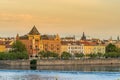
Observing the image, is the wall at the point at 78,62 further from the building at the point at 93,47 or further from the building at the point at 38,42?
the building at the point at 93,47

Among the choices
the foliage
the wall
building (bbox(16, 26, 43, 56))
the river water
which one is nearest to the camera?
the river water

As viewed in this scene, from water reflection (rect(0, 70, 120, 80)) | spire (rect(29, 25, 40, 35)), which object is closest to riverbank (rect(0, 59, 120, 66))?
spire (rect(29, 25, 40, 35))

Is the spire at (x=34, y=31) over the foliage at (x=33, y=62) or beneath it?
over

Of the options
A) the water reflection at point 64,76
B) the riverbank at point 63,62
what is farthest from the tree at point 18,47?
the water reflection at point 64,76

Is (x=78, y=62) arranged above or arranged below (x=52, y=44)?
below

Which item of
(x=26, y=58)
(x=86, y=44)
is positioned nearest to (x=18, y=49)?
(x=26, y=58)

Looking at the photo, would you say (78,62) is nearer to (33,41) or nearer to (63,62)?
(63,62)

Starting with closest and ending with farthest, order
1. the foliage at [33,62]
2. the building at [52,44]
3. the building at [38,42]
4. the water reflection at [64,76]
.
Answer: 1. the water reflection at [64,76]
2. the foliage at [33,62]
3. the building at [38,42]
4. the building at [52,44]

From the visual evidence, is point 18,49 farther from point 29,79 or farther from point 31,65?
point 29,79

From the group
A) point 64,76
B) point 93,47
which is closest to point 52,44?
point 93,47

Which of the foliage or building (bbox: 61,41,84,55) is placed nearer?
the foliage

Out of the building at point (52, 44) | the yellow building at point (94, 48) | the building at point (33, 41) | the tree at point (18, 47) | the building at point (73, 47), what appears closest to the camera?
the tree at point (18, 47)

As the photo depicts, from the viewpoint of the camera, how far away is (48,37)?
15238 cm

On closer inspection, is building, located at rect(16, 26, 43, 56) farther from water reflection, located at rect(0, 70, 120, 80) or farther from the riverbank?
water reflection, located at rect(0, 70, 120, 80)
